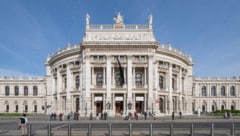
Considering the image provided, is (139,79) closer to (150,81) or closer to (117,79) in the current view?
(150,81)

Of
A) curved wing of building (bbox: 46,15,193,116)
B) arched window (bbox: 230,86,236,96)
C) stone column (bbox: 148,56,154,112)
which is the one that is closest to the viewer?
stone column (bbox: 148,56,154,112)

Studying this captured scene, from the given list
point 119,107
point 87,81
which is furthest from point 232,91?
point 87,81

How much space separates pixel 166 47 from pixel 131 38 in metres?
12.1

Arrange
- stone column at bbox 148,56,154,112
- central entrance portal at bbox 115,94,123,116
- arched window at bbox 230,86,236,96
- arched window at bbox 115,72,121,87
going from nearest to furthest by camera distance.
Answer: stone column at bbox 148,56,154,112 → central entrance portal at bbox 115,94,123,116 → arched window at bbox 115,72,121,87 → arched window at bbox 230,86,236,96

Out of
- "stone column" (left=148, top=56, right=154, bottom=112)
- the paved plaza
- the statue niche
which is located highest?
the statue niche

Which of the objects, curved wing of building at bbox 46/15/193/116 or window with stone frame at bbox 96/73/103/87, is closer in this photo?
curved wing of building at bbox 46/15/193/116

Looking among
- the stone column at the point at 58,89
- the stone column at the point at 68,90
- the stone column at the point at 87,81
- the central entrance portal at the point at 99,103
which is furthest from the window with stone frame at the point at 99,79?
the stone column at the point at 58,89

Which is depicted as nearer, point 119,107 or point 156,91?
point 156,91

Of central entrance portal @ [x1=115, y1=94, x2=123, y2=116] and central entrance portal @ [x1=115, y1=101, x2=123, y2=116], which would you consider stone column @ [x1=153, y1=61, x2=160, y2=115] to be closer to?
central entrance portal @ [x1=115, y1=94, x2=123, y2=116]

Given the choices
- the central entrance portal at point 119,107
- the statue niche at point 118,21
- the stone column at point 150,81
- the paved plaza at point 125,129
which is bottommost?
the central entrance portal at point 119,107

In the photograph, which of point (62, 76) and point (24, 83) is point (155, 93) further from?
point (24, 83)

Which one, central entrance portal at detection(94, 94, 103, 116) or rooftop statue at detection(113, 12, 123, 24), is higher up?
rooftop statue at detection(113, 12, 123, 24)

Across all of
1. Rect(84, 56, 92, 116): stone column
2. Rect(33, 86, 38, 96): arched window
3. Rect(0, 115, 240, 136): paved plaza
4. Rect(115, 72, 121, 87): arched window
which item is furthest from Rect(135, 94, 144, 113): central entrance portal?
Result: Rect(33, 86, 38, 96): arched window

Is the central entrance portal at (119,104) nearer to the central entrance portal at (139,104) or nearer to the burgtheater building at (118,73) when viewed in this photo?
the burgtheater building at (118,73)
